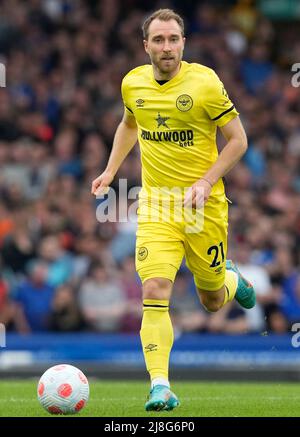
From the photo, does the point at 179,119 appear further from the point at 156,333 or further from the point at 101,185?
the point at 156,333

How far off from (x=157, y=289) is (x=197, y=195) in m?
0.74

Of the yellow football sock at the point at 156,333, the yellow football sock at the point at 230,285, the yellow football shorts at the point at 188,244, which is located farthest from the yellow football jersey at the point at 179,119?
the yellow football sock at the point at 230,285

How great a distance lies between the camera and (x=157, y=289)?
8781mm

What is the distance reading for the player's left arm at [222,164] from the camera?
340 inches

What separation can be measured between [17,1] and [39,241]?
5905 mm

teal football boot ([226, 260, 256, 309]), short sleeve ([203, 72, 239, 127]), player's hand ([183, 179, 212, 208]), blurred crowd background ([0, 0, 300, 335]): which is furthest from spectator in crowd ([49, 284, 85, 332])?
player's hand ([183, 179, 212, 208])

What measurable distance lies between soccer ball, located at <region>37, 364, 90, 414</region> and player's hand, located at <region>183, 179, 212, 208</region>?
4.81 feet

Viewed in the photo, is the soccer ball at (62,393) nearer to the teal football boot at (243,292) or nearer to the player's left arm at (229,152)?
the player's left arm at (229,152)

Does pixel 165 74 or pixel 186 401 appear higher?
pixel 165 74

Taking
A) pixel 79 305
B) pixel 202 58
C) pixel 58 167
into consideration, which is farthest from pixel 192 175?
pixel 202 58

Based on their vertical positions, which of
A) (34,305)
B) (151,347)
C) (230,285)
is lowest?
(151,347)

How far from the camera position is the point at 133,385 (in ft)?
39.7

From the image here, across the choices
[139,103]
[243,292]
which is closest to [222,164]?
[139,103]

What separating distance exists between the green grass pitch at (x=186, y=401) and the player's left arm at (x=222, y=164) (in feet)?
4.96
